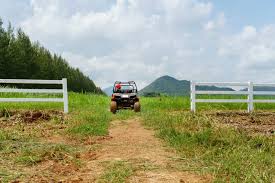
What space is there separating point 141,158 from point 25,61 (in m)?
44.7

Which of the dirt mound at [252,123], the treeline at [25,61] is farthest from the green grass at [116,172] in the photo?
the treeline at [25,61]

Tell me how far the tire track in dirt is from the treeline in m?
26.3

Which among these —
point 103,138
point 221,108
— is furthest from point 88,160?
point 221,108

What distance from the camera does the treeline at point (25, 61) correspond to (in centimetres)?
4384

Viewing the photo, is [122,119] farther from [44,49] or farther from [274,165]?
[44,49]

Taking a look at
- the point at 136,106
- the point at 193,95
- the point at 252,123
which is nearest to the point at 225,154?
the point at 252,123

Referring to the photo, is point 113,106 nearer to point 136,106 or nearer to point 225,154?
point 136,106

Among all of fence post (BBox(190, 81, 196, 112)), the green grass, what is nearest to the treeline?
fence post (BBox(190, 81, 196, 112))

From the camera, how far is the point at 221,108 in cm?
1941

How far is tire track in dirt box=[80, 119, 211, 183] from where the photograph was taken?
203 inches

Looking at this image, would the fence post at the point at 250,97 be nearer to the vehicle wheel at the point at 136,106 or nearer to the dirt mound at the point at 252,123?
the dirt mound at the point at 252,123

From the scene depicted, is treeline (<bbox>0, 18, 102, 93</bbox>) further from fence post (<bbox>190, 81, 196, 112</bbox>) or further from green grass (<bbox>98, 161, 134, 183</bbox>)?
green grass (<bbox>98, 161, 134, 183</bbox>)

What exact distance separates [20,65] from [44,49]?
1530cm

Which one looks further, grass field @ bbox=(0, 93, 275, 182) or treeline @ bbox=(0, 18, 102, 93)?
treeline @ bbox=(0, 18, 102, 93)
